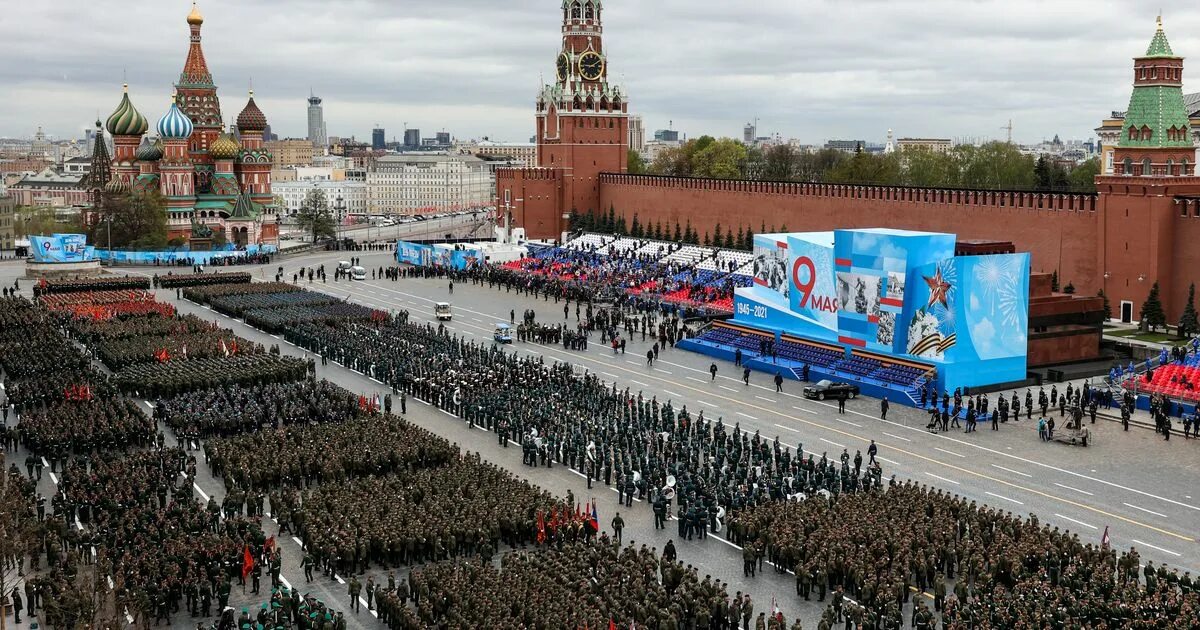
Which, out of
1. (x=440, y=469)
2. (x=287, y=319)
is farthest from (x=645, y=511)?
(x=287, y=319)

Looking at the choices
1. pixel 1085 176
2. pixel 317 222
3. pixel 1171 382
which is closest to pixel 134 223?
pixel 317 222

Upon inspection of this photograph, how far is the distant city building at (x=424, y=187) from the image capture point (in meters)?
146

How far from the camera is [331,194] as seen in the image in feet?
470

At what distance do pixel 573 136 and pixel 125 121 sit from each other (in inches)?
1117

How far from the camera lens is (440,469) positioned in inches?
883

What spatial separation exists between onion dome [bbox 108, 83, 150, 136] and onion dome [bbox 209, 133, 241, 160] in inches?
199

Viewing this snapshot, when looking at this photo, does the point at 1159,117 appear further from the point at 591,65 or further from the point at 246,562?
the point at 591,65

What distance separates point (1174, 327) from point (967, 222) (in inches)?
392

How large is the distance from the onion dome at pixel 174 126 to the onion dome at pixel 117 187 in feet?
12.4

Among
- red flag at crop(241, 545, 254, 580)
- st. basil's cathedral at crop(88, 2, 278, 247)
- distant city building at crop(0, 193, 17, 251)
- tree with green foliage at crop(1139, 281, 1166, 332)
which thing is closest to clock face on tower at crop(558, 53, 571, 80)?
st. basil's cathedral at crop(88, 2, 278, 247)

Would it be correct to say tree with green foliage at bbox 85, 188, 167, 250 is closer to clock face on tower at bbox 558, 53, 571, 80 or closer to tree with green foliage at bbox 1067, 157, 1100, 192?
clock face on tower at bbox 558, 53, 571, 80

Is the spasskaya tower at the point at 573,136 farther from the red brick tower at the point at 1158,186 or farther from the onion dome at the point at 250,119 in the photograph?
the red brick tower at the point at 1158,186

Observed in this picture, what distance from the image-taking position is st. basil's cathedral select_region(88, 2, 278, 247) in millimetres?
72625

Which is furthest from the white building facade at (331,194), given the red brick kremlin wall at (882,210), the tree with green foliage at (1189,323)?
the tree with green foliage at (1189,323)
